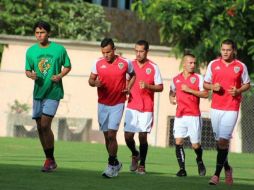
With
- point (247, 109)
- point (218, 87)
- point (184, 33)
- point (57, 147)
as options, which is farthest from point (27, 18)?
point (218, 87)

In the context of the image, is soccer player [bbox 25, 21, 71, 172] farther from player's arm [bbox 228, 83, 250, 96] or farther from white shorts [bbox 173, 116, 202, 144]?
player's arm [bbox 228, 83, 250, 96]

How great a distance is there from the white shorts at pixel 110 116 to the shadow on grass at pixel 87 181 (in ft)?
2.54

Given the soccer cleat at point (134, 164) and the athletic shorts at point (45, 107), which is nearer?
the athletic shorts at point (45, 107)

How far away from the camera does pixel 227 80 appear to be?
17234 mm

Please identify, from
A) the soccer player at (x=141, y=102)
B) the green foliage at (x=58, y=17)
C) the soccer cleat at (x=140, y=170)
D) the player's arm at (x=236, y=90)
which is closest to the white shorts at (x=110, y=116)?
the soccer cleat at (x=140, y=170)

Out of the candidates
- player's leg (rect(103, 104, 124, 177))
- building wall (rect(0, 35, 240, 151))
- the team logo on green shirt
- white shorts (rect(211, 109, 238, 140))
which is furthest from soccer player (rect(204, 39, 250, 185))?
building wall (rect(0, 35, 240, 151))

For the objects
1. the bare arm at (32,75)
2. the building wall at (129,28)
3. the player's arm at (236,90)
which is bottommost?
the player's arm at (236,90)

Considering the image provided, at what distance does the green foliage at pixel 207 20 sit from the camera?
36094 millimetres

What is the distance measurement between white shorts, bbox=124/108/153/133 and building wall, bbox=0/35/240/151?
58.6 feet

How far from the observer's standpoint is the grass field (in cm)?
1591

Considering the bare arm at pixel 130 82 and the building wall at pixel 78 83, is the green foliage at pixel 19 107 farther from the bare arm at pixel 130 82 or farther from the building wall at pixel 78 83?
the bare arm at pixel 130 82

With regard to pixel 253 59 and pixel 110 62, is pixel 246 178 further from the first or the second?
pixel 253 59

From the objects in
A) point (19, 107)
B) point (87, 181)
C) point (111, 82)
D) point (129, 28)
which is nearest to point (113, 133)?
point (111, 82)

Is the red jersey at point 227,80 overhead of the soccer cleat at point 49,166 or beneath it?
overhead
